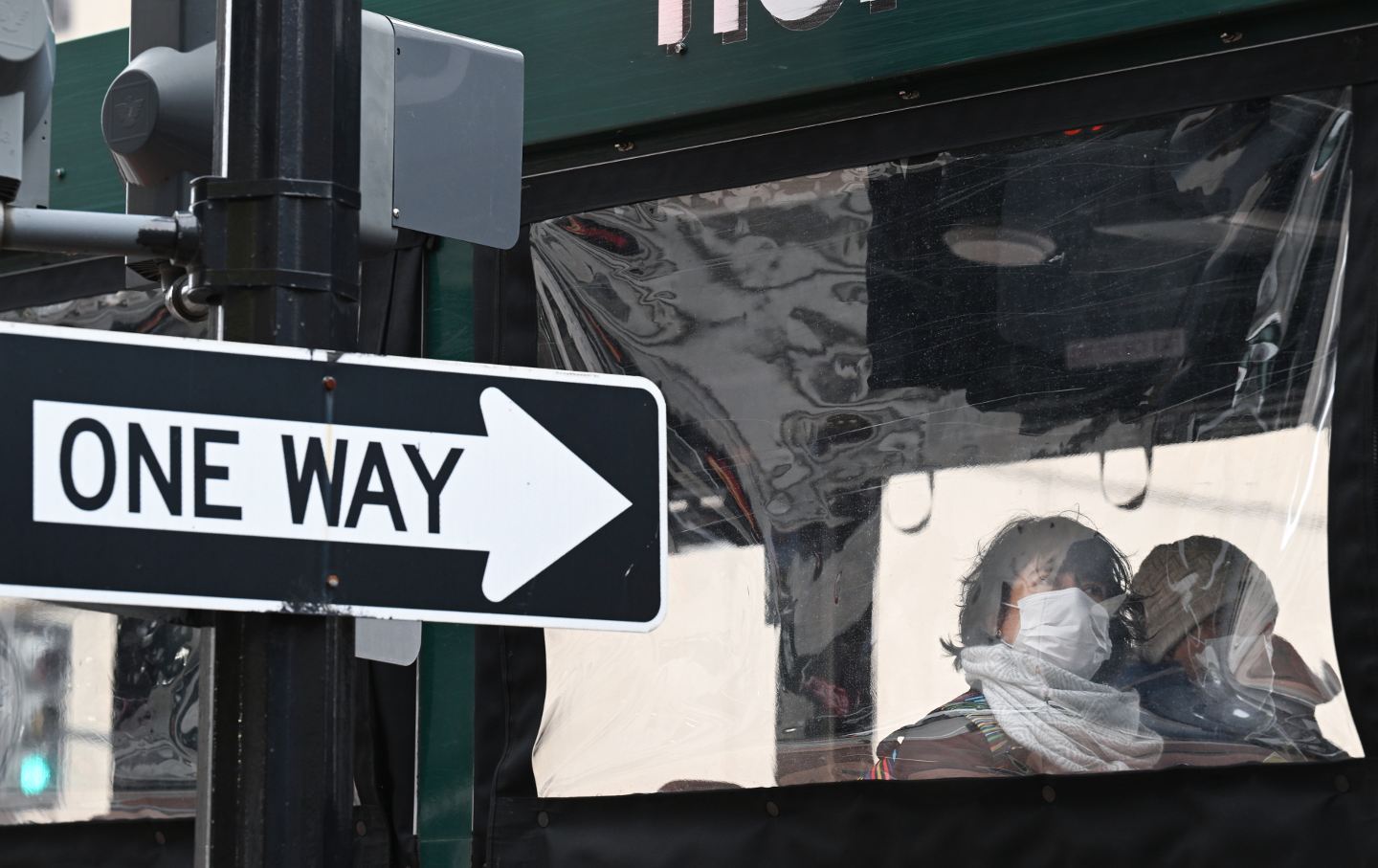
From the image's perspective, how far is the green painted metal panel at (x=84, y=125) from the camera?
A: 7.49 metres

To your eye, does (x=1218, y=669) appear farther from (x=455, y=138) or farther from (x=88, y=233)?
(x=88, y=233)

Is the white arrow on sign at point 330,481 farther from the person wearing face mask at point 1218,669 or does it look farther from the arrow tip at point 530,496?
the person wearing face mask at point 1218,669

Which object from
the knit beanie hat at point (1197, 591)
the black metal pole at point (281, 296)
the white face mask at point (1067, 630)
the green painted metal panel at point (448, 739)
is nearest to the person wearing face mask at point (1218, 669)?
the knit beanie hat at point (1197, 591)

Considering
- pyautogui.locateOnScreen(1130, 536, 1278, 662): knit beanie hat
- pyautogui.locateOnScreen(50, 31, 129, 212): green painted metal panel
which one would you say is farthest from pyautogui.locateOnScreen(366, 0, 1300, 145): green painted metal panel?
pyautogui.locateOnScreen(1130, 536, 1278, 662): knit beanie hat

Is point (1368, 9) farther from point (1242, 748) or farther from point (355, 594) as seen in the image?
point (355, 594)

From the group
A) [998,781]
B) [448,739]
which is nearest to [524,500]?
[998,781]

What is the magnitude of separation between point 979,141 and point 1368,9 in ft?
3.64

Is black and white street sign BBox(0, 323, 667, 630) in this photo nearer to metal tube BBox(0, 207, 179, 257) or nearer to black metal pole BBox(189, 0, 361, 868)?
black metal pole BBox(189, 0, 361, 868)

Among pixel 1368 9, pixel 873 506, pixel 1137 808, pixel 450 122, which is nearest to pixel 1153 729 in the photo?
pixel 1137 808

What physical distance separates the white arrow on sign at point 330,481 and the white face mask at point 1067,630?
2535mm

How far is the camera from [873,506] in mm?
5609

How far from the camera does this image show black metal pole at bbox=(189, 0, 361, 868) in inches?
108

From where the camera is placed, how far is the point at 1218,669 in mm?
4859

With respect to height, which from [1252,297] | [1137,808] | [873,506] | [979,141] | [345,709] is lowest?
[1137,808]
